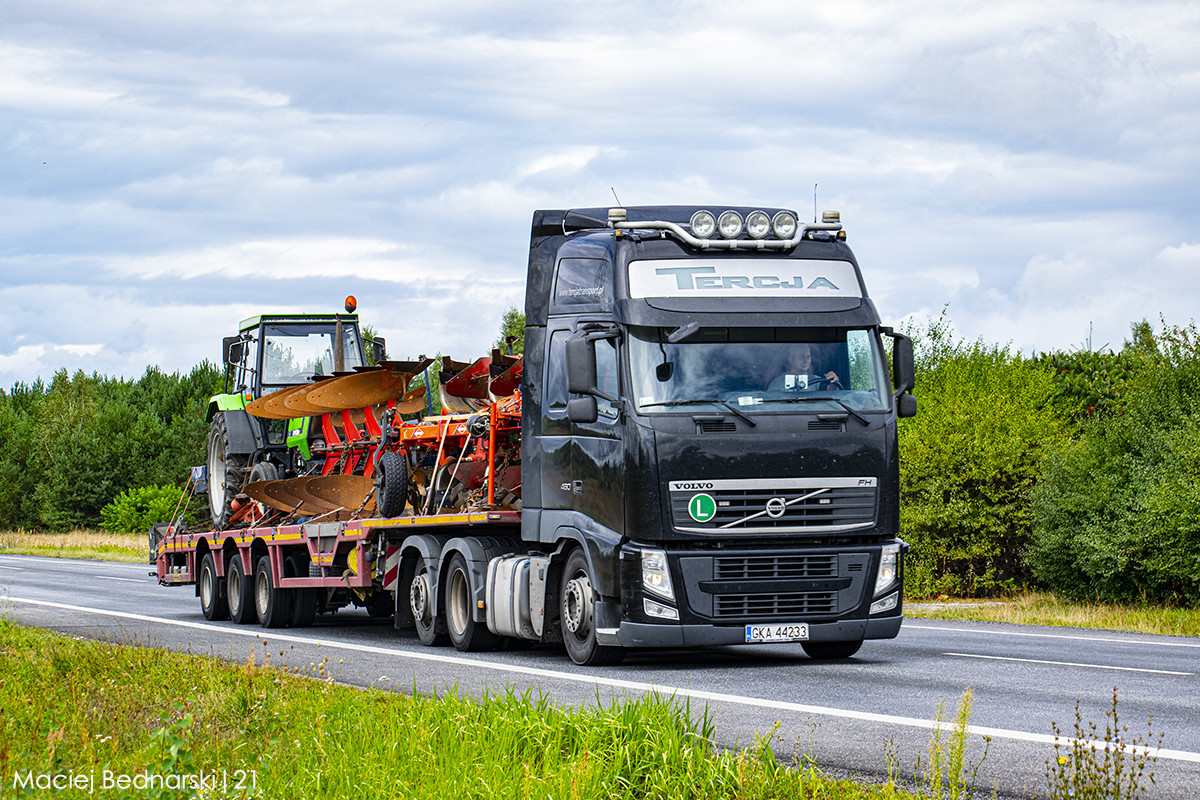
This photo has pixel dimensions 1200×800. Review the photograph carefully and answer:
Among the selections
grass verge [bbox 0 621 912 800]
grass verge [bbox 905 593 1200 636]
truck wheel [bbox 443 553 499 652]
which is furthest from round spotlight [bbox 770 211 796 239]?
grass verge [bbox 905 593 1200 636]

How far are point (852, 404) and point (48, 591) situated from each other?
66.1 feet

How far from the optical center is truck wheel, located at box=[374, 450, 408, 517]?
630 inches

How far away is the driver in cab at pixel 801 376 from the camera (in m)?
12.4

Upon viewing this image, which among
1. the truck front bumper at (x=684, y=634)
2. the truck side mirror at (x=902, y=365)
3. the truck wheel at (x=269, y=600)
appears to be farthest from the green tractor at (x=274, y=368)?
the truck side mirror at (x=902, y=365)

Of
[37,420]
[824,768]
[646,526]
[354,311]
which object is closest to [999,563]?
[354,311]

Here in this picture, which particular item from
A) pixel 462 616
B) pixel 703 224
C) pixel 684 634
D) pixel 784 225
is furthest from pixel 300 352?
pixel 684 634

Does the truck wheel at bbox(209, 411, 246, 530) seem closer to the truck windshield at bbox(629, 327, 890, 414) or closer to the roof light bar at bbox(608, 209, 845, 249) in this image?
the roof light bar at bbox(608, 209, 845, 249)

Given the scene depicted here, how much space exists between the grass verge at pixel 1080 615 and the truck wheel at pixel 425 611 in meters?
9.19

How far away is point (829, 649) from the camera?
13.7m

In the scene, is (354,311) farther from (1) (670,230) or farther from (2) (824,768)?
(2) (824,768)

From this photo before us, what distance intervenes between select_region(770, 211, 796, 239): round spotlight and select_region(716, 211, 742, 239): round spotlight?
0.32 metres

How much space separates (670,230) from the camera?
1291 centimetres

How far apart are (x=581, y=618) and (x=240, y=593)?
8.60 metres

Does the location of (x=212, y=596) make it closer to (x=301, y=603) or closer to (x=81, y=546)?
(x=301, y=603)
